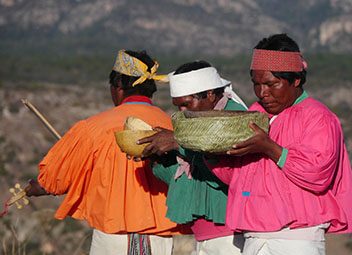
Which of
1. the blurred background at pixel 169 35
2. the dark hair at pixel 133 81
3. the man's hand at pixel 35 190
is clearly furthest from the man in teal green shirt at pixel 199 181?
the blurred background at pixel 169 35

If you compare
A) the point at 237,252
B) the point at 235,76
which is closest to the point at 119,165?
the point at 237,252

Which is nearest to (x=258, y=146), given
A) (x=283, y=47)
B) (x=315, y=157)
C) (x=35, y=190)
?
(x=315, y=157)

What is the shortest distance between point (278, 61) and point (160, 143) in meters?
0.70

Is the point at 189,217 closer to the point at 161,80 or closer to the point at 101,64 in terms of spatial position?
the point at 161,80

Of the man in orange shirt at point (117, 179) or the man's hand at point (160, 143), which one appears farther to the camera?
the man in orange shirt at point (117, 179)

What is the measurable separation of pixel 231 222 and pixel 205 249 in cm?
65

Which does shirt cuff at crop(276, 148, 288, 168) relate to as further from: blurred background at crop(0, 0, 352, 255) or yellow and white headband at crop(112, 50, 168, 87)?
blurred background at crop(0, 0, 352, 255)

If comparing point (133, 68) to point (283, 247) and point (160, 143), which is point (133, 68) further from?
point (283, 247)

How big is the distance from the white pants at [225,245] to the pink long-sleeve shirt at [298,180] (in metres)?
0.51

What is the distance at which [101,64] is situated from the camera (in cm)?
6097

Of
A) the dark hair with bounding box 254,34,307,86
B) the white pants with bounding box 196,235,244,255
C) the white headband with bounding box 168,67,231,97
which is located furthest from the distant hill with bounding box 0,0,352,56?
the dark hair with bounding box 254,34,307,86

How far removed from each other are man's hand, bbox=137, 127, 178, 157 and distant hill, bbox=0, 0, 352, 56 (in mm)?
87417

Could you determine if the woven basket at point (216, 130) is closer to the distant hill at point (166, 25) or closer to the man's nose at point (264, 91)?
the man's nose at point (264, 91)

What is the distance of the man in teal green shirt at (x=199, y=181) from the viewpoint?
14.9 ft
